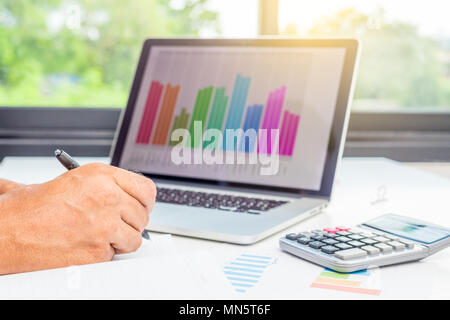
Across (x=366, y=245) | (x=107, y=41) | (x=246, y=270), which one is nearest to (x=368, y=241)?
(x=366, y=245)

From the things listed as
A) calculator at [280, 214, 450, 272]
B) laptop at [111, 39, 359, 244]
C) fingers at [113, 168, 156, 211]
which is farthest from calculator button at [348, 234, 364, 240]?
fingers at [113, 168, 156, 211]

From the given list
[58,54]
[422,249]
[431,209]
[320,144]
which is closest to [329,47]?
[320,144]

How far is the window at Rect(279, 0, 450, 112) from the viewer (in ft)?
5.77

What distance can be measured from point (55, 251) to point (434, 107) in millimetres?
1671

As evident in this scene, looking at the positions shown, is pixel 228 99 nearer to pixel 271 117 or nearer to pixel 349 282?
pixel 271 117

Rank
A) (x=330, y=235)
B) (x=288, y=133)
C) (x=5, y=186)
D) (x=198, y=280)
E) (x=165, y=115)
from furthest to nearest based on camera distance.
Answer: (x=165, y=115)
(x=288, y=133)
(x=5, y=186)
(x=330, y=235)
(x=198, y=280)

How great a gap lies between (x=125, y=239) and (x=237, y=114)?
1.36 ft

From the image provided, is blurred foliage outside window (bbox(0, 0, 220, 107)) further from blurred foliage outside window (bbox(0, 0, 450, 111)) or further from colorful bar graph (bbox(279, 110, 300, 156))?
colorful bar graph (bbox(279, 110, 300, 156))

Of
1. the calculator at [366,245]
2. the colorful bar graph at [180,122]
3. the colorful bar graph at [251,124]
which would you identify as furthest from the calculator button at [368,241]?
the colorful bar graph at [180,122]

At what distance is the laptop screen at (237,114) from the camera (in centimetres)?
85

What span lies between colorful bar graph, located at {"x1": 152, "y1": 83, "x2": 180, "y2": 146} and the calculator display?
0.44 m

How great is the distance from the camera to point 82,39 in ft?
5.65
